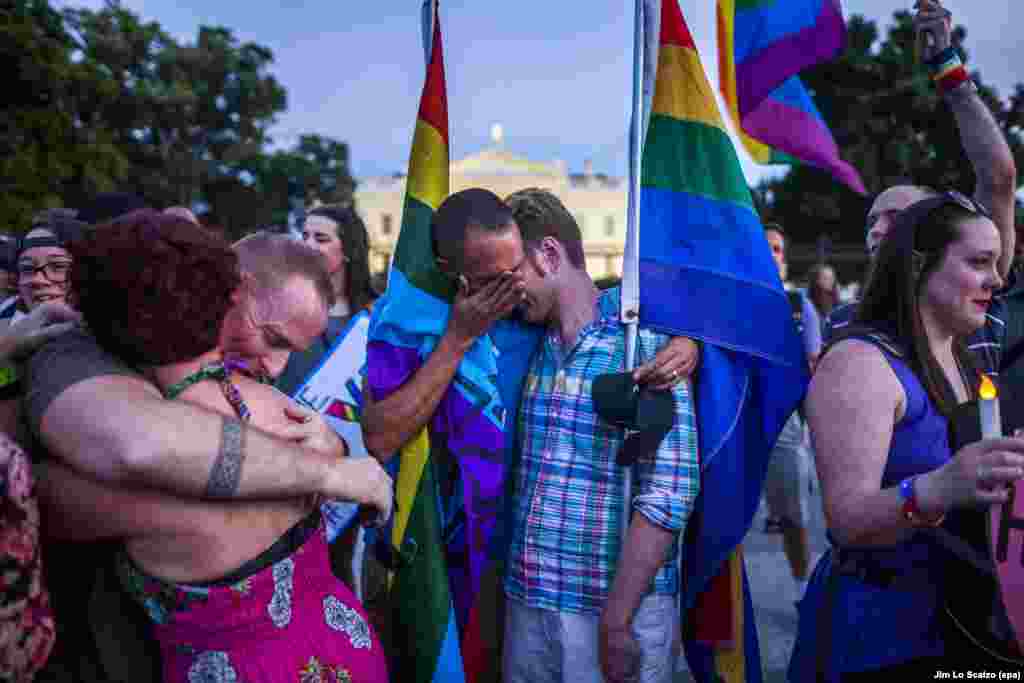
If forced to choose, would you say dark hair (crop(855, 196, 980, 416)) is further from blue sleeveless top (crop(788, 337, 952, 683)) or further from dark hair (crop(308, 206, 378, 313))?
dark hair (crop(308, 206, 378, 313))

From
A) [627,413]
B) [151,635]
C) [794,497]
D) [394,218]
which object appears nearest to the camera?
[151,635]

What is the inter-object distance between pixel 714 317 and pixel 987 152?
1213 millimetres

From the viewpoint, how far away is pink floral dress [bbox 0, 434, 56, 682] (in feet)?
4.10

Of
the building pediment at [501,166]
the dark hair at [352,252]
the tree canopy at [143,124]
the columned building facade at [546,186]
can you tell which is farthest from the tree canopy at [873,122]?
the building pediment at [501,166]

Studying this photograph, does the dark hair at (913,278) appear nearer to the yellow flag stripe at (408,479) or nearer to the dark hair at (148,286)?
the yellow flag stripe at (408,479)

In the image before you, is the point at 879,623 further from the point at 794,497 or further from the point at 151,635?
the point at 794,497

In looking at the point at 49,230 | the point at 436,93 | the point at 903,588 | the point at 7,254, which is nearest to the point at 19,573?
the point at 436,93

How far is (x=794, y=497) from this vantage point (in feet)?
15.3

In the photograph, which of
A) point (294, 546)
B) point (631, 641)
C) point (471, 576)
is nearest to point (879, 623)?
point (631, 641)

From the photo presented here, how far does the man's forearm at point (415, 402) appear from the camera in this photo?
2.17 metres

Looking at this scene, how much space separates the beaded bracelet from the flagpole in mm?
1101

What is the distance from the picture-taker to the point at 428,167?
238 centimetres

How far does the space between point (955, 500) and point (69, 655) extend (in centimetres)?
175

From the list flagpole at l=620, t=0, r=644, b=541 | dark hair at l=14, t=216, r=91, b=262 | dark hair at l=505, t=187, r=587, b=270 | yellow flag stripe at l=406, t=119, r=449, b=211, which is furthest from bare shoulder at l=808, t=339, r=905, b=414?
dark hair at l=14, t=216, r=91, b=262
